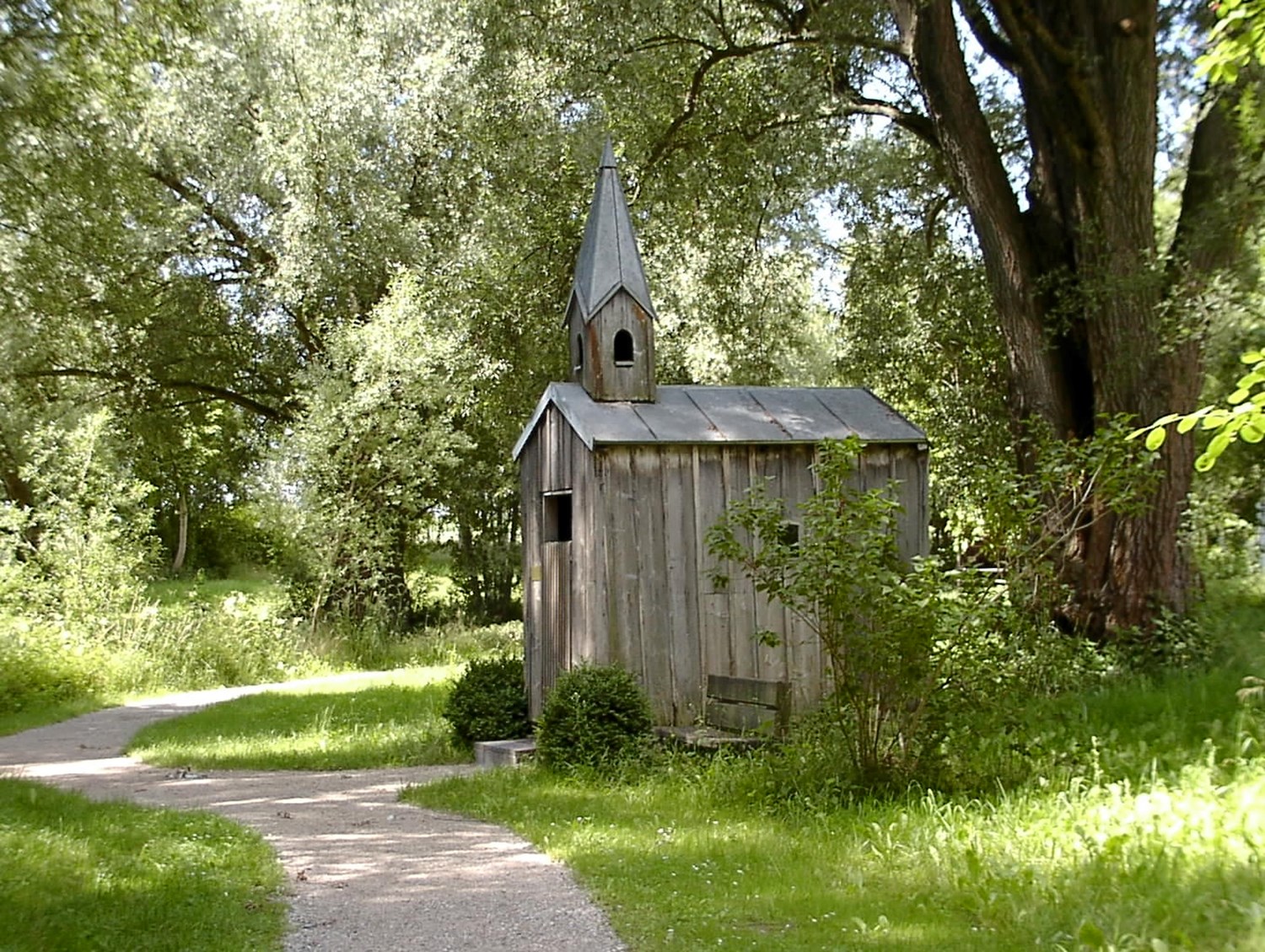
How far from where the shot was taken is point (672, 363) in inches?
1040

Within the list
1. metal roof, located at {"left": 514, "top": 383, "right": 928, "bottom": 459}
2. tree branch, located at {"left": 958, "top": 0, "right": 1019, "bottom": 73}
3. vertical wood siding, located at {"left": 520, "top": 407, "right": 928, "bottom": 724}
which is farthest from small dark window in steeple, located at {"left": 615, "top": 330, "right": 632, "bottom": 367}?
tree branch, located at {"left": 958, "top": 0, "right": 1019, "bottom": 73}

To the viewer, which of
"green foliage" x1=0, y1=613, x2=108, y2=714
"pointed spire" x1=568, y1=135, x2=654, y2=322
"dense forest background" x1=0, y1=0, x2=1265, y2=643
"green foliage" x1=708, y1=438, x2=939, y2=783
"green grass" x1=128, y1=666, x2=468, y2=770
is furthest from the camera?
"green foliage" x1=0, y1=613, x2=108, y2=714

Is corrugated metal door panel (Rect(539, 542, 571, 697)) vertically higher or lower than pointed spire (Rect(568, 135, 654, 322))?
lower

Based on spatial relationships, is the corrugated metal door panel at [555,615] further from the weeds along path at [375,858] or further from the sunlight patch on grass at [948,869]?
the sunlight patch on grass at [948,869]

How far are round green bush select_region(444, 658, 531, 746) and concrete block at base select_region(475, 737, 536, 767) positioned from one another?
0.24 metres

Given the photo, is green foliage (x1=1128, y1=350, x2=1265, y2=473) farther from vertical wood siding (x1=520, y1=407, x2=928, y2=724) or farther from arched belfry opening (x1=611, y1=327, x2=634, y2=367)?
arched belfry opening (x1=611, y1=327, x2=634, y2=367)

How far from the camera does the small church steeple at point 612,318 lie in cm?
1316

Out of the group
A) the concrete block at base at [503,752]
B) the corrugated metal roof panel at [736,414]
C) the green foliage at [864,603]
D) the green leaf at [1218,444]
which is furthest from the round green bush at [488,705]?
the green leaf at [1218,444]

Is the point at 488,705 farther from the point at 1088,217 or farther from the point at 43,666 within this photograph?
the point at 43,666

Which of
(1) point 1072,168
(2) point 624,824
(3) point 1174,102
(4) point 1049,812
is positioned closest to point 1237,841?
(4) point 1049,812

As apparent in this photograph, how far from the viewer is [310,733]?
15211mm

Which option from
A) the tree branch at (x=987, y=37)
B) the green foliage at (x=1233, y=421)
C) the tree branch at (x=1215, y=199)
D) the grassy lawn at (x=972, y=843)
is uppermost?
the tree branch at (x=987, y=37)

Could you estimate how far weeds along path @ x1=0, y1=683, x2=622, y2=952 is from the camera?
20.8ft

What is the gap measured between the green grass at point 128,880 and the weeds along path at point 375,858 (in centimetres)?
24
